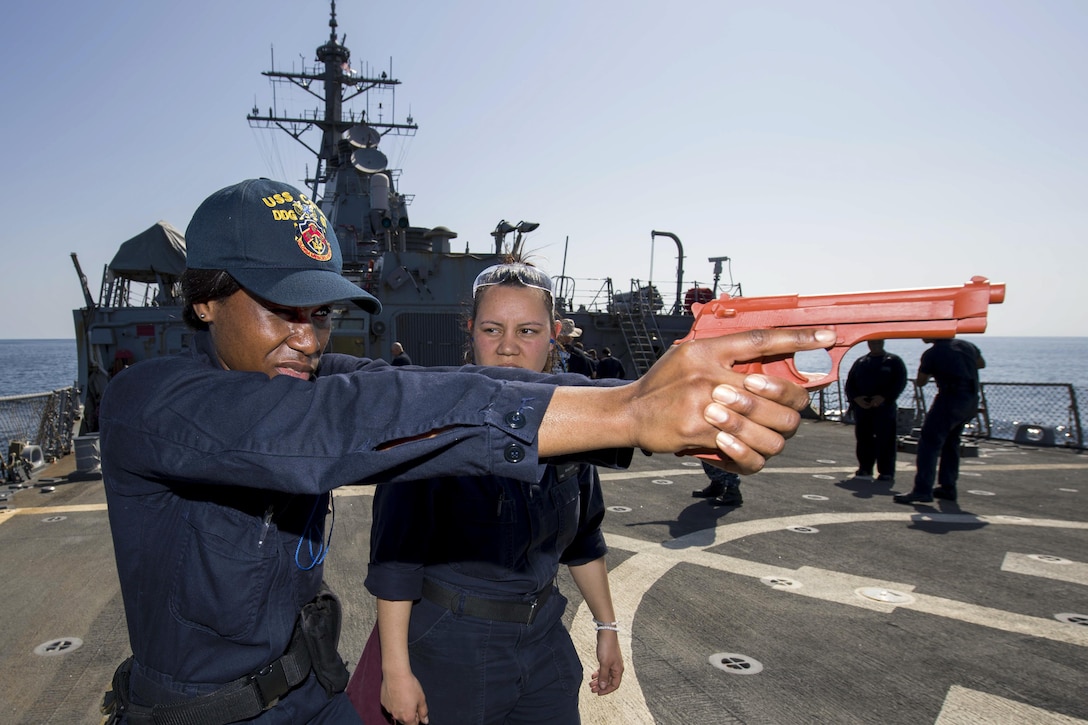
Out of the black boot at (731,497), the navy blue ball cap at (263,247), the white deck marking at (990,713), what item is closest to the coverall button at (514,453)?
the navy blue ball cap at (263,247)

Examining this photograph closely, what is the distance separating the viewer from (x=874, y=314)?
3.97 feet

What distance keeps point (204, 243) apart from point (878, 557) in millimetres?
5740

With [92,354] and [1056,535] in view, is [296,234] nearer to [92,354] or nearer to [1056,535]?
[1056,535]

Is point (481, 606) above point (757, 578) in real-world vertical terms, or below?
above

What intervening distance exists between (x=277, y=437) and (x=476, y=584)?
1.21 metres

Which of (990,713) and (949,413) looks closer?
(990,713)

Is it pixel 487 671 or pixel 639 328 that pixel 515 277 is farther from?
pixel 639 328

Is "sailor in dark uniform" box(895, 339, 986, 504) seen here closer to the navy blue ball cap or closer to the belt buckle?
the belt buckle

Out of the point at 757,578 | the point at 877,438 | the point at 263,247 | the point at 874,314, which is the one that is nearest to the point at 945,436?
the point at 877,438

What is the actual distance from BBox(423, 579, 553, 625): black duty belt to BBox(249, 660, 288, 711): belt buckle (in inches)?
22.5

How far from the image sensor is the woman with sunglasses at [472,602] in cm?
206

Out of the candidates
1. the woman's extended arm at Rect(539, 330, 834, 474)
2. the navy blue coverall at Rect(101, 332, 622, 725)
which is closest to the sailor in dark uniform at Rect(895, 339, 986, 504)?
the woman's extended arm at Rect(539, 330, 834, 474)

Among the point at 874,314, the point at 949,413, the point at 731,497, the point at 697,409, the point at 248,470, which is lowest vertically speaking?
the point at 731,497

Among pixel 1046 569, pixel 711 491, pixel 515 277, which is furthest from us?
pixel 711 491
